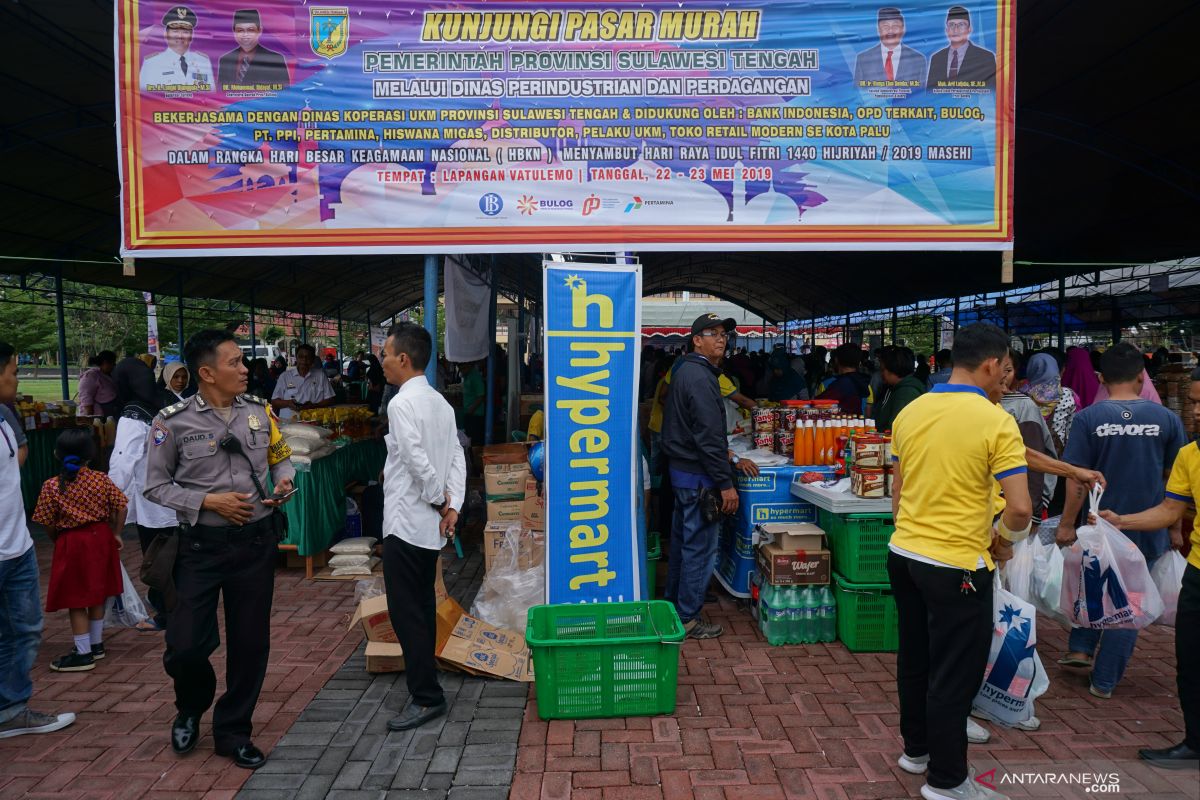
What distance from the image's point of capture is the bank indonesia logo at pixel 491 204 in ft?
14.4

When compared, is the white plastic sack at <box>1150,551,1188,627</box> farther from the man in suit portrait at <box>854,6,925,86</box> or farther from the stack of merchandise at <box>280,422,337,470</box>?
the stack of merchandise at <box>280,422,337,470</box>

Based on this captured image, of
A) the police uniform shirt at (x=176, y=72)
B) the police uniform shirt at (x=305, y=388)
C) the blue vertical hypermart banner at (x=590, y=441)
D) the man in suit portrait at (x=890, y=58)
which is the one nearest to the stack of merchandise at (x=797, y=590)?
the blue vertical hypermart banner at (x=590, y=441)

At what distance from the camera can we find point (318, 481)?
228 inches

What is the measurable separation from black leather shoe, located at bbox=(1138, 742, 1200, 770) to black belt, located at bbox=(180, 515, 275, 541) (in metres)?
4.01

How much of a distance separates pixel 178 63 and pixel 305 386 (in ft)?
15.0

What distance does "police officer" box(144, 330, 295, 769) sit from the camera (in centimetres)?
293

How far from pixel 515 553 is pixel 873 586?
2.28 meters

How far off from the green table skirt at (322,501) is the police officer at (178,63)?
9.27 feet

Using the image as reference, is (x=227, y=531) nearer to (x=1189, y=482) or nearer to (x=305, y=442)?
(x=305, y=442)

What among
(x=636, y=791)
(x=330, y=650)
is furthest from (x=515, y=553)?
(x=636, y=791)

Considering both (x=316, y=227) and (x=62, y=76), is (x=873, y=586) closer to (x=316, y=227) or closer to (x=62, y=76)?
(x=316, y=227)

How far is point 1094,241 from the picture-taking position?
489 inches

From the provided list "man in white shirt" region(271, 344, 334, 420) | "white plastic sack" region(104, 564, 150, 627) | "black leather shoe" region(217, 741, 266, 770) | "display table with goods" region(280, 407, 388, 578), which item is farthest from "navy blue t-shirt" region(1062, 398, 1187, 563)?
"man in white shirt" region(271, 344, 334, 420)

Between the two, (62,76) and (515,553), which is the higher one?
(62,76)
